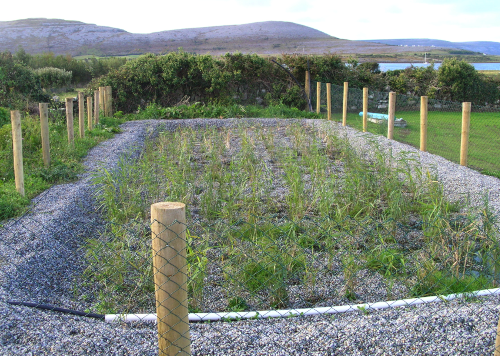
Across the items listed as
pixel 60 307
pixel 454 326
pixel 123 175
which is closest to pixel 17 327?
pixel 60 307

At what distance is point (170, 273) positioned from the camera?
180 cm

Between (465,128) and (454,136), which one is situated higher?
(465,128)

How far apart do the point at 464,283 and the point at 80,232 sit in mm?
3367

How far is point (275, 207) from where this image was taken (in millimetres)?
4691

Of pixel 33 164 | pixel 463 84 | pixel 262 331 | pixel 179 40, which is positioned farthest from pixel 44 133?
pixel 179 40

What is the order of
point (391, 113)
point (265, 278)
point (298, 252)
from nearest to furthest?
point (265, 278) < point (298, 252) < point (391, 113)

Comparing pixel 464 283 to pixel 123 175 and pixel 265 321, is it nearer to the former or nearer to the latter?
pixel 265 321

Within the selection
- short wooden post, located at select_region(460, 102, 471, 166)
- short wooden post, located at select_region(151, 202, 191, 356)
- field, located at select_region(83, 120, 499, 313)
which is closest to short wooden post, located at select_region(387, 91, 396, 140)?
short wooden post, located at select_region(460, 102, 471, 166)

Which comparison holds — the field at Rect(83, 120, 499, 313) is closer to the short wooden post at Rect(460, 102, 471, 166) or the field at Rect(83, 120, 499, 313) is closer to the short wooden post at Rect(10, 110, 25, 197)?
the short wooden post at Rect(10, 110, 25, 197)

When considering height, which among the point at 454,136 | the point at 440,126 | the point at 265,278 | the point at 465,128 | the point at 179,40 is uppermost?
the point at 179,40

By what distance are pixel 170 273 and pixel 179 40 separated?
67.2 m

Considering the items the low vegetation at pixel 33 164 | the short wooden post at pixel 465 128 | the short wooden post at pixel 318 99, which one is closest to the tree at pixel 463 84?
the short wooden post at pixel 318 99

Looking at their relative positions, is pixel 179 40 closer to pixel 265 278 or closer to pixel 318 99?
pixel 318 99

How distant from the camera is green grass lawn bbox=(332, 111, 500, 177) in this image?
24.6 feet
